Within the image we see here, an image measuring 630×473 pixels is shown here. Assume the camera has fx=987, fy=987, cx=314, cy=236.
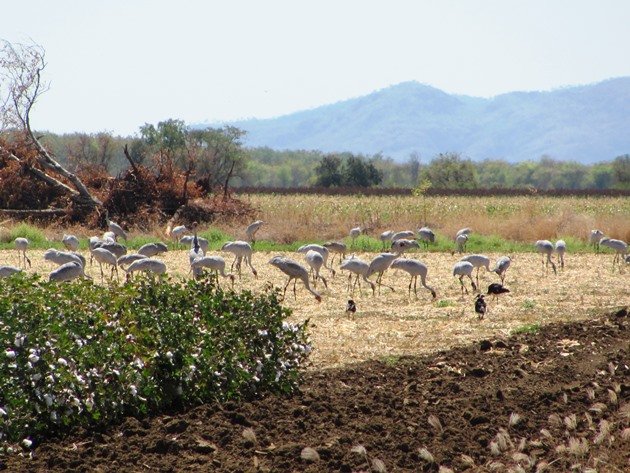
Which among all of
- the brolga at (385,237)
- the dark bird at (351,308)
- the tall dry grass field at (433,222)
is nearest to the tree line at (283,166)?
the tall dry grass field at (433,222)

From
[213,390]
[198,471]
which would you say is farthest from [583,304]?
[198,471]

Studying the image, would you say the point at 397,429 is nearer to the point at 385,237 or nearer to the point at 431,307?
the point at 431,307

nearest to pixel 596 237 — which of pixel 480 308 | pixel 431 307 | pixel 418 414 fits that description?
pixel 431 307

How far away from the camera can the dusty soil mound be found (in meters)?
6.88

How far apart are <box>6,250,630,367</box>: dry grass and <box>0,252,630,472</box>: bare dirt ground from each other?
0.23 ft

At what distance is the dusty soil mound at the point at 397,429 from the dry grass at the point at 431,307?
1905 mm

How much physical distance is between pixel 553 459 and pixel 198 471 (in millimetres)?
2541

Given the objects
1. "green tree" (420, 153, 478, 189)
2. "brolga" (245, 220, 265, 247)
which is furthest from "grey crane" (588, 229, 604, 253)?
"green tree" (420, 153, 478, 189)

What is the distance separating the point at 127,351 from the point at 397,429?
2.25 metres

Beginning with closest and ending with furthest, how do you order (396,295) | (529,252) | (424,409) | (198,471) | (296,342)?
(198,471), (424,409), (296,342), (396,295), (529,252)

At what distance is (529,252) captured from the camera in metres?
26.3

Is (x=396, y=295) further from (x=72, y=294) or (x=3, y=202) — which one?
(x=3, y=202)

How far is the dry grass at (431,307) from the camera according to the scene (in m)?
12.6

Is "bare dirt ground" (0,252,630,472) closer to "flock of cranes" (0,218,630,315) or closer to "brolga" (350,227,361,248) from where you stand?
"flock of cranes" (0,218,630,315)
